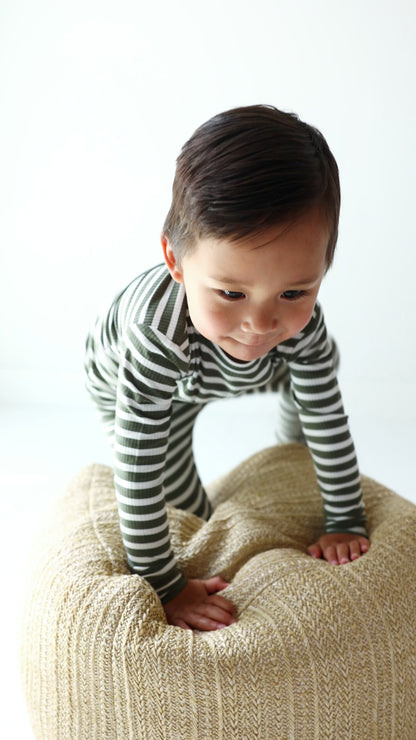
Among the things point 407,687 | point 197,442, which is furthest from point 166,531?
point 197,442

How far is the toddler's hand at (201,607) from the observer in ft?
3.05

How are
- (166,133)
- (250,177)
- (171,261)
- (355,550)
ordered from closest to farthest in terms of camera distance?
1. (250,177)
2. (171,261)
3. (355,550)
4. (166,133)

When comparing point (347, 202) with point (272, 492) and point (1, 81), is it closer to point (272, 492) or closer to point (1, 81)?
point (1, 81)

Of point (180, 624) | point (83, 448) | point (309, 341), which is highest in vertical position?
point (309, 341)

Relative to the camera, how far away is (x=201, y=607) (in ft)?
3.11

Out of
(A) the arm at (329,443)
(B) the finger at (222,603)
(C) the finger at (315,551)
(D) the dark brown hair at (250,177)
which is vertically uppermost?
(D) the dark brown hair at (250,177)

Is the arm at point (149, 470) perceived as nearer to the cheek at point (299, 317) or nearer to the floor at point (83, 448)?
the cheek at point (299, 317)

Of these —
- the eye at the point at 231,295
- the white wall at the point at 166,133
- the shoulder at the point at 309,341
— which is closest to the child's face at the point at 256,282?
the eye at the point at 231,295

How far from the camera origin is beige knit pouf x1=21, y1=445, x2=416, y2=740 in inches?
33.8

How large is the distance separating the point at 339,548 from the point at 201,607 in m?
0.18

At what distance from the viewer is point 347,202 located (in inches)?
72.5

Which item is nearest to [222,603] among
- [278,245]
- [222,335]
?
[222,335]

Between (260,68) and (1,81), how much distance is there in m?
0.55

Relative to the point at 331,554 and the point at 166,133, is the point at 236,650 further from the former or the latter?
the point at 166,133
